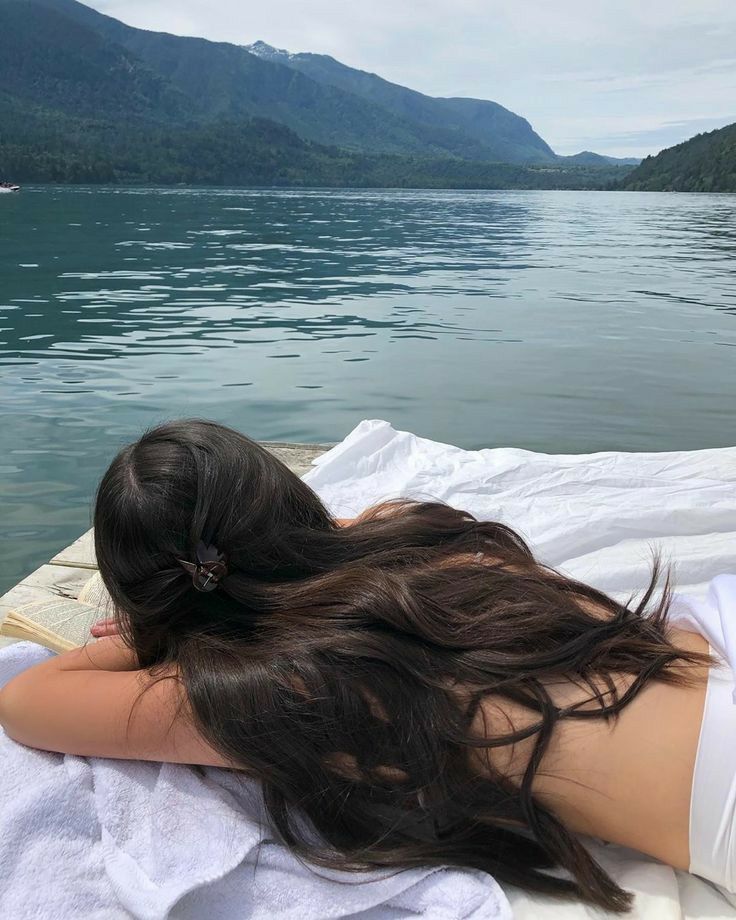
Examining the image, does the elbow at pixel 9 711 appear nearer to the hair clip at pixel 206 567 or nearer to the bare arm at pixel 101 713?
the bare arm at pixel 101 713

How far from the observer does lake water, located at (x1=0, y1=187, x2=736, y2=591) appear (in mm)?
6637

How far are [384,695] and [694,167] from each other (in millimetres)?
89746

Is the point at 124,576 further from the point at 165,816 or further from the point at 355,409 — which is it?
the point at 355,409

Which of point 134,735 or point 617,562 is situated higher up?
point 134,735

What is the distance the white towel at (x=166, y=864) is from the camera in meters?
1.49

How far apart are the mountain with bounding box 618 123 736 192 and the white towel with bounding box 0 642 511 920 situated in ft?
246

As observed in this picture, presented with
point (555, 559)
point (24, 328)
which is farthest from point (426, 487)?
point (24, 328)

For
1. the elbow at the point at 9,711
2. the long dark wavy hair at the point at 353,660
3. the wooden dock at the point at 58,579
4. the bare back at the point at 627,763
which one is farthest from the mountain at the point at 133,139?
the bare back at the point at 627,763

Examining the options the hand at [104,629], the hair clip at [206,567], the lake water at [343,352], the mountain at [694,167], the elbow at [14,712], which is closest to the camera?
the hair clip at [206,567]

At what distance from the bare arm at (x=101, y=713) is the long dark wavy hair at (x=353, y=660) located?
0.23ft

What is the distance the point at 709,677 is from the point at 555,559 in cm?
162

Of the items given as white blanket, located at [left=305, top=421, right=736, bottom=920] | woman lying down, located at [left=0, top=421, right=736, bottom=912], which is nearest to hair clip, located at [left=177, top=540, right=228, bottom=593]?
woman lying down, located at [left=0, top=421, right=736, bottom=912]

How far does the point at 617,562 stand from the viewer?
3.00 metres

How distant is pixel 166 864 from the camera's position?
5.06 feet
